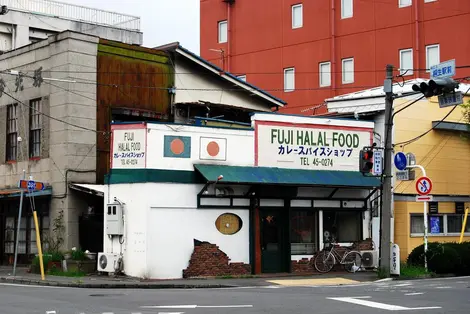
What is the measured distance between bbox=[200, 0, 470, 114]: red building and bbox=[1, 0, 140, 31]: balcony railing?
532 cm

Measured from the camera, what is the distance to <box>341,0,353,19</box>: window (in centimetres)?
4669

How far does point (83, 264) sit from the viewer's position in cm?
2697

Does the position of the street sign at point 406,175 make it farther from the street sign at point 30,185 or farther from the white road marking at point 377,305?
the street sign at point 30,185

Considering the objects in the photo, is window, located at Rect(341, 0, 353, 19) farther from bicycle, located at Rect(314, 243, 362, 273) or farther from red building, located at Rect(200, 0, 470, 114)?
bicycle, located at Rect(314, 243, 362, 273)

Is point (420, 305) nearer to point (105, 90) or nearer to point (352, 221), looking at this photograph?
point (352, 221)

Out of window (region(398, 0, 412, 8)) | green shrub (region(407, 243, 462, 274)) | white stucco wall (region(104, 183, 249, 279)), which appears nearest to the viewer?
white stucco wall (region(104, 183, 249, 279))

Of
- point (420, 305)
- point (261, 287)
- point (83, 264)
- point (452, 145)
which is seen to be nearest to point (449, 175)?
point (452, 145)

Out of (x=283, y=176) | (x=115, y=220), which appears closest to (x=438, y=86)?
(x=283, y=176)

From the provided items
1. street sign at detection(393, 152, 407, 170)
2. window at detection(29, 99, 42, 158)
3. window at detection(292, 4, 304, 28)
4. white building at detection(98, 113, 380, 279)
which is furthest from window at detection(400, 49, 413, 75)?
window at detection(29, 99, 42, 158)

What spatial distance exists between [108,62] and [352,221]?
10.8m

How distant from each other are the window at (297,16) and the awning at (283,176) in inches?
840

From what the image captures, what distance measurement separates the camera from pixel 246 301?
16.9 m

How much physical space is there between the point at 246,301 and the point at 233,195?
985 centimetres

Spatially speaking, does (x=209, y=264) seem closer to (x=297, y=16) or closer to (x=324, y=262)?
(x=324, y=262)
